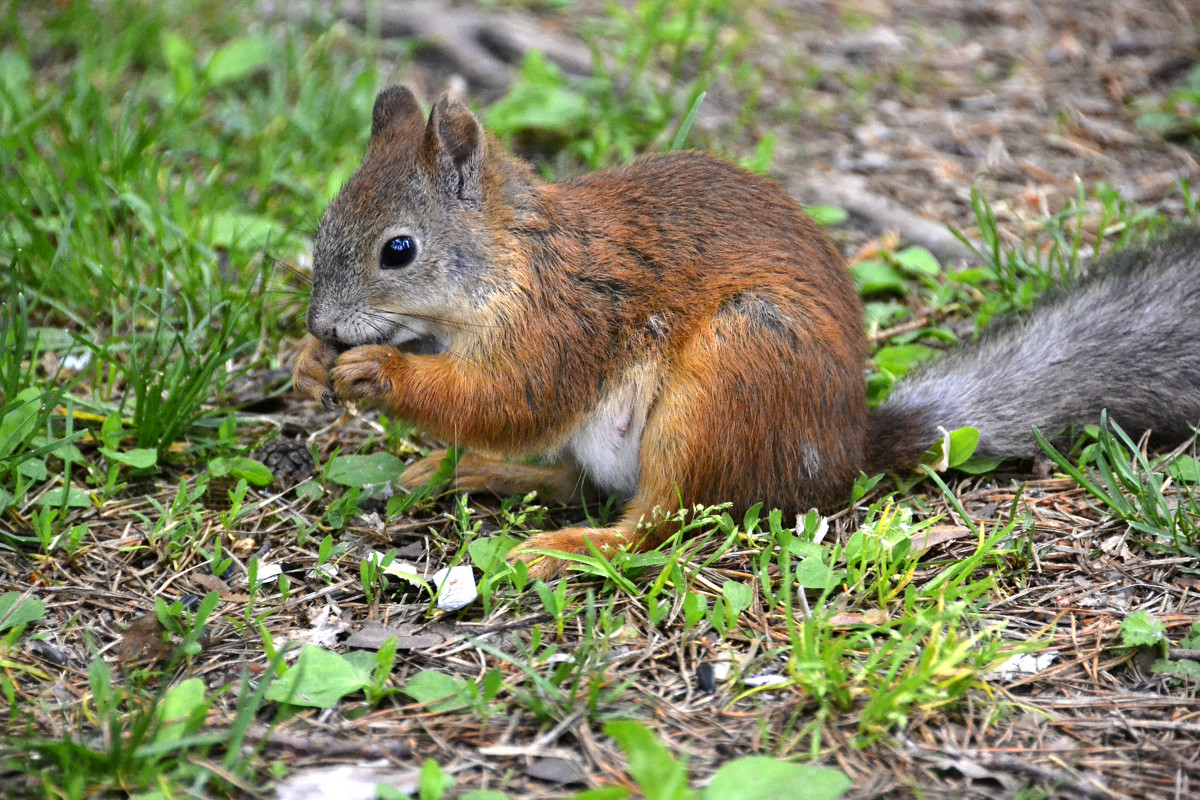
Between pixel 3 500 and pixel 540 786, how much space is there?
1437mm

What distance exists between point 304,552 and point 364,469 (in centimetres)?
31

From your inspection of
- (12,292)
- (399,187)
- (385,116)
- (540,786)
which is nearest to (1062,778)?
(540,786)

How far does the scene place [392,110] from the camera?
2758 mm

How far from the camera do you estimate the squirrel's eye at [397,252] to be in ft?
8.17

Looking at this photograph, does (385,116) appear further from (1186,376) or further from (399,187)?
(1186,376)

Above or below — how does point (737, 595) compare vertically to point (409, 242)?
below

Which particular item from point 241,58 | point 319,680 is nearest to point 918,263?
point 319,680

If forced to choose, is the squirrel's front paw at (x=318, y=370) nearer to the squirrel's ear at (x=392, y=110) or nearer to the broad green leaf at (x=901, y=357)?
the squirrel's ear at (x=392, y=110)

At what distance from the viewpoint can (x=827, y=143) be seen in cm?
447

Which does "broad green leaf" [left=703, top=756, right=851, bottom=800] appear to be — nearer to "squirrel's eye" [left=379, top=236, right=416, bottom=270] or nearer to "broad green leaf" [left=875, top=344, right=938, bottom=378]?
"squirrel's eye" [left=379, top=236, right=416, bottom=270]

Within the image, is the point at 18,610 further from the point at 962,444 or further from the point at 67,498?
the point at 962,444

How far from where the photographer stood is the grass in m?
1.89

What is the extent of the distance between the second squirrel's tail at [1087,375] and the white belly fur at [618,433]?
576 mm

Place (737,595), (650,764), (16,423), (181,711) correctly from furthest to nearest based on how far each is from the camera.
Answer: (16,423) < (737,595) < (181,711) < (650,764)
